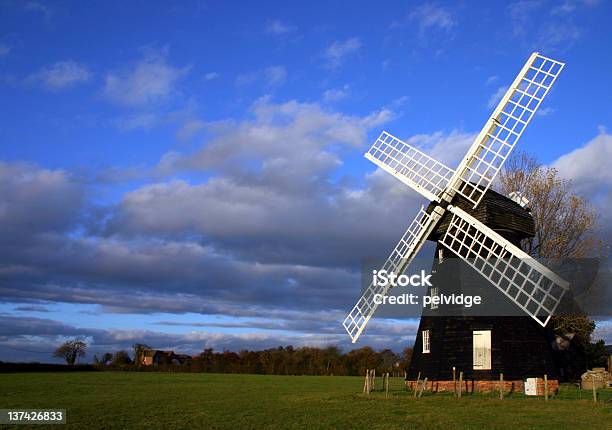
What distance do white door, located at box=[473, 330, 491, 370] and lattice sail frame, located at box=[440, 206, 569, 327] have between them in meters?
2.18

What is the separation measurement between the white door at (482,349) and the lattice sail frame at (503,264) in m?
2.18

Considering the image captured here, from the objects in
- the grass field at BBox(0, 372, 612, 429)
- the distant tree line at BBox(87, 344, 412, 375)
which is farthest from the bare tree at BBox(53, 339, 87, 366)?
the grass field at BBox(0, 372, 612, 429)

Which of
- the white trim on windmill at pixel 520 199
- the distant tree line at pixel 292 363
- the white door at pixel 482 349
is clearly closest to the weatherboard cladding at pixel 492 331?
the white door at pixel 482 349

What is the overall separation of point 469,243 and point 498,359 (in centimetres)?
530

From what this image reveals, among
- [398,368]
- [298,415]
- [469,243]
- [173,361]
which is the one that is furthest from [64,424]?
[173,361]

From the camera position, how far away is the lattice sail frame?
80.6ft

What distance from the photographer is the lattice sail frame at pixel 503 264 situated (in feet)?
80.6

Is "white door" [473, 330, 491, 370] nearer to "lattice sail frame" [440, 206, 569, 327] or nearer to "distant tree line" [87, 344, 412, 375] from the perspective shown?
"lattice sail frame" [440, 206, 569, 327]

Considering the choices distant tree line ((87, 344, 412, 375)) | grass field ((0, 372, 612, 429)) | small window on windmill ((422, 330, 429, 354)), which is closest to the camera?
grass field ((0, 372, 612, 429))

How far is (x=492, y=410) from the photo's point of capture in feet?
71.4

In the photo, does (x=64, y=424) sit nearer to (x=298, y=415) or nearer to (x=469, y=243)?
(x=298, y=415)

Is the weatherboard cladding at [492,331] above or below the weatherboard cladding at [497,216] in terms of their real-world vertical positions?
below

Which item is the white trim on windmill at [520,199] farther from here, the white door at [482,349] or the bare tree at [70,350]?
the bare tree at [70,350]

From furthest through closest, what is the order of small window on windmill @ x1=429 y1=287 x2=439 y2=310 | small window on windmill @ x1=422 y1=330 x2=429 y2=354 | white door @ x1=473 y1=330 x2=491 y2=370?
small window on windmill @ x1=422 y1=330 x2=429 y2=354
small window on windmill @ x1=429 y1=287 x2=439 y2=310
white door @ x1=473 y1=330 x2=491 y2=370
